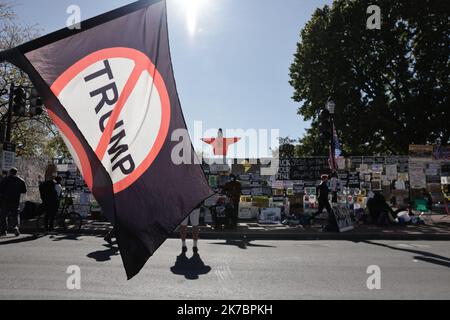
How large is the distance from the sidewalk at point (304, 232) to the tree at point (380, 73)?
14.5 meters

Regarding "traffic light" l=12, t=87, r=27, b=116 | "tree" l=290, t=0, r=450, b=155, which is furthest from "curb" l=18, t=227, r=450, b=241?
"tree" l=290, t=0, r=450, b=155

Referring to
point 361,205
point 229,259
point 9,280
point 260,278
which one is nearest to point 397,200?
point 361,205

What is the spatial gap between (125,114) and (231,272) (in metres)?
4.91

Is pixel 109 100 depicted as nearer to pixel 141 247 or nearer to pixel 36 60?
pixel 36 60

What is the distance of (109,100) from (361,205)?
15.9m

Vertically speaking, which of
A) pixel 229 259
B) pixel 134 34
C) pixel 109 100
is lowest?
pixel 229 259

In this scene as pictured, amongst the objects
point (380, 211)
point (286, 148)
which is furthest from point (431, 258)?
point (286, 148)

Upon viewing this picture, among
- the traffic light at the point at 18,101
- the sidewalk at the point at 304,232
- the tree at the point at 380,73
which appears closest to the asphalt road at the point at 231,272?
the sidewalk at the point at 304,232

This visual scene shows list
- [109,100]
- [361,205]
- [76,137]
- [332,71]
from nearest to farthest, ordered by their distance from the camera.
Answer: [76,137]
[109,100]
[361,205]
[332,71]

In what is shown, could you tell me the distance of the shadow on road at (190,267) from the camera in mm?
6637

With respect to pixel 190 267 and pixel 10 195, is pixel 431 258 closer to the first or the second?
pixel 190 267

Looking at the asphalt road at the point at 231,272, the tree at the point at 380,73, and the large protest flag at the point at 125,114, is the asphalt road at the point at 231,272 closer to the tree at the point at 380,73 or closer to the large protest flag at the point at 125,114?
the large protest flag at the point at 125,114

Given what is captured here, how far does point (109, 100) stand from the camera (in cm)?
236
